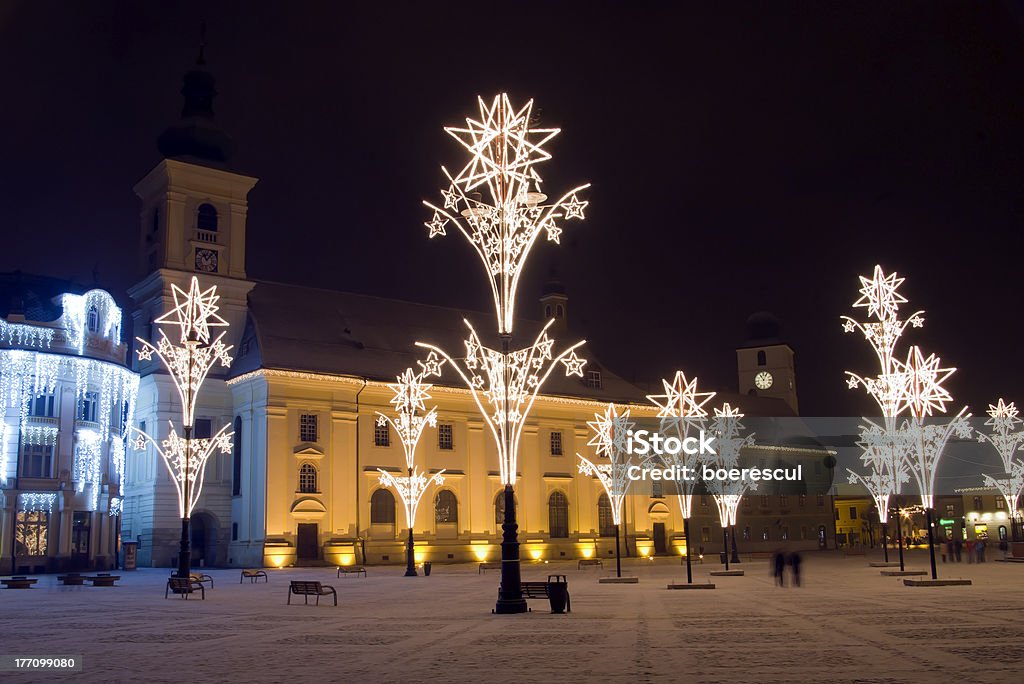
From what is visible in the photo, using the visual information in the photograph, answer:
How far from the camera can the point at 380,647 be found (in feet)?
55.0

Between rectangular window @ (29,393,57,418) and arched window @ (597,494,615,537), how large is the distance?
126 ft

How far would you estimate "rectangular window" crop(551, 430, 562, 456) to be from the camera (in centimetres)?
7225

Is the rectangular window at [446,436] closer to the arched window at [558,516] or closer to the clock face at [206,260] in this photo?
the arched window at [558,516]

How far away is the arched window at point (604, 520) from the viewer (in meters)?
73.0

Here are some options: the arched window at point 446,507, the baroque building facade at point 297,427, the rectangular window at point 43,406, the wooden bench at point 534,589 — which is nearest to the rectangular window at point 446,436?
the baroque building facade at point 297,427

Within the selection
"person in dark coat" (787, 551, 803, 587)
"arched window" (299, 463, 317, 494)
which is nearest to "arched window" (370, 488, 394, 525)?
"arched window" (299, 463, 317, 494)

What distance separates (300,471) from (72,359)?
14.3 meters

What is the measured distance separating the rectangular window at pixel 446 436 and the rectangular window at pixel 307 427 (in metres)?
9.34

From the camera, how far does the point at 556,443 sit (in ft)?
238

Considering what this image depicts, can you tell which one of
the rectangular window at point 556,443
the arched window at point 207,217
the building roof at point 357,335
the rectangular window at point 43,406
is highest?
the arched window at point 207,217

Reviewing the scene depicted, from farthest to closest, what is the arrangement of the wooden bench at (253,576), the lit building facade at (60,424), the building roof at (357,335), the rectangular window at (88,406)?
1. the building roof at (357,335)
2. the rectangular window at (88,406)
3. the lit building facade at (60,424)
4. the wooden bench at (253,576)

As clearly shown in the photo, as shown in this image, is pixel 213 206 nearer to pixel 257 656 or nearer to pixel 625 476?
pixel 625 476

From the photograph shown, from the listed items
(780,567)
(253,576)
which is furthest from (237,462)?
(780,567)

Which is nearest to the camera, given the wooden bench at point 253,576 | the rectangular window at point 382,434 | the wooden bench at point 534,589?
the wooden bench at point 534,589
